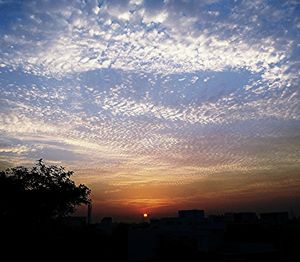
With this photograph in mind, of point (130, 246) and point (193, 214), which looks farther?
point (193, 214)

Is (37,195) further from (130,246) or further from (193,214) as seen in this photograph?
(193,214)

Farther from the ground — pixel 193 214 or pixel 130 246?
pixel 193 214

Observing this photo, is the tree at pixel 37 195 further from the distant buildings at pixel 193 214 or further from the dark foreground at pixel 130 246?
the distant buildings at pixel 193 214

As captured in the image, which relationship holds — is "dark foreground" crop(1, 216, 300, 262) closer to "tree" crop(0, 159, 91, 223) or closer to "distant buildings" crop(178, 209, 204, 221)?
"tree" crop(0, 159, 91, 223)

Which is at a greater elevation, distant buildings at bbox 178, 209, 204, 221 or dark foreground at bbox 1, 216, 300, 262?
distant buildings at bbox 178, 209, 204, 221

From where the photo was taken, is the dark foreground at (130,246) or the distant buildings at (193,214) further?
the distant buildings at (193,214)

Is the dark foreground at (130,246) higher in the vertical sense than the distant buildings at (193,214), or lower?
lower

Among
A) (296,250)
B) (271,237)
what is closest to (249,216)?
(271,237)

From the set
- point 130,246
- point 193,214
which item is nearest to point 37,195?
point 130,246

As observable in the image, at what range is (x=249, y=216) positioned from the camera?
78.9m

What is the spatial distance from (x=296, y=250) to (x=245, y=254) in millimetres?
9150

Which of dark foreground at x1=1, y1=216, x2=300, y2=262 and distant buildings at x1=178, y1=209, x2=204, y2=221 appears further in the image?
distant buildings at x1=178, y1=209, x2=204, y2=221

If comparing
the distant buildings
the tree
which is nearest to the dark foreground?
the tree

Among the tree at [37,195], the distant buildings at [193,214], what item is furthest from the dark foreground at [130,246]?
the distant buildings at [193,214]
